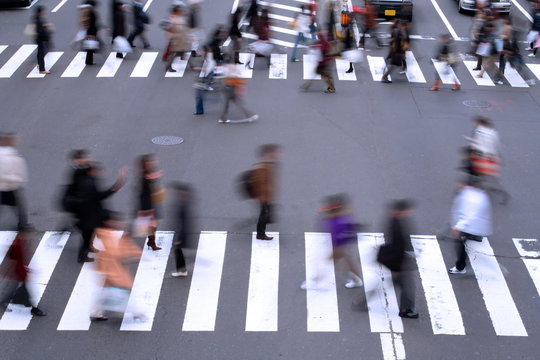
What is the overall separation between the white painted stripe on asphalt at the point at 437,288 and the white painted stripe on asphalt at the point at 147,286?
154 inches

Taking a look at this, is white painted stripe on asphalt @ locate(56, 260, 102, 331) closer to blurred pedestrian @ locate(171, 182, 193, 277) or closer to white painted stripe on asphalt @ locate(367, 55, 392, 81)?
blurred pedestrian @ locate(171, 182, 193, 277)

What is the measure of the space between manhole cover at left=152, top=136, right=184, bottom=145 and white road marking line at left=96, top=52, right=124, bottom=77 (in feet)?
16.7

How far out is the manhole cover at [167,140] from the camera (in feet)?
50.3

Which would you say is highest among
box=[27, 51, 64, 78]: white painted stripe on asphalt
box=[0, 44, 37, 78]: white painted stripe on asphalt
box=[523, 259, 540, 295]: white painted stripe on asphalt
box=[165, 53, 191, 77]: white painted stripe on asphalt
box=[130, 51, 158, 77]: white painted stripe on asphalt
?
box=[523, 259, 540, 295]: white painted stripe on asphalt

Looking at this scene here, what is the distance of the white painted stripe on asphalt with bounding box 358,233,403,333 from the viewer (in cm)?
938

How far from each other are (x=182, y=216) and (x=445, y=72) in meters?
12.5

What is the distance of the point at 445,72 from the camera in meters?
20.0

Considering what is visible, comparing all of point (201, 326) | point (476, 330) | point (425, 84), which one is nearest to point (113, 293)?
point (201, 326)

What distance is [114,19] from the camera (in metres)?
20.9

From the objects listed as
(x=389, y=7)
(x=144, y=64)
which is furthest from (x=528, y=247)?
(x=389, y=7)

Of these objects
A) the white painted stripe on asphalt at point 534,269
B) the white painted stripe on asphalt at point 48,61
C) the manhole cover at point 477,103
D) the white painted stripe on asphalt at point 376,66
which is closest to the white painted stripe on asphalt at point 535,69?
the manhole cover at point 477,103

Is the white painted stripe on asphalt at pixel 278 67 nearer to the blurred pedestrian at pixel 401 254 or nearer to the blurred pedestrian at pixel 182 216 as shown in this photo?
the blurred pedestrian at pixel 182 216

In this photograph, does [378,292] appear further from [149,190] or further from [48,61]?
[48,61]

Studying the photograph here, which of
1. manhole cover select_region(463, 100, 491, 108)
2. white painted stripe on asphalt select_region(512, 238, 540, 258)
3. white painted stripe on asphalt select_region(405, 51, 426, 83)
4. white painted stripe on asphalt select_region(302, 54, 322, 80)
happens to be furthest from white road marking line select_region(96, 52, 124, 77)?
white painted stripe on asphalt select_region(512, 238, 540, 258)
